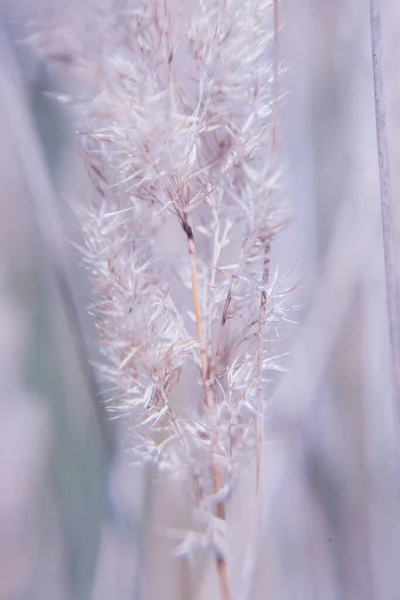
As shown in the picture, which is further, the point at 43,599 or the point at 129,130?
the point at 43,599

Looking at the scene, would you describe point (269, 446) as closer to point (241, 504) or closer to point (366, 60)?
point (241, 504)

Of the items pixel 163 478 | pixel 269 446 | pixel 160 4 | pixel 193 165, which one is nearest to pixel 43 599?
pixel 163 478

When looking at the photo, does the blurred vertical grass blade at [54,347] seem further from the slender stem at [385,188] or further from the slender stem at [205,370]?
the slender stem at [385,188]

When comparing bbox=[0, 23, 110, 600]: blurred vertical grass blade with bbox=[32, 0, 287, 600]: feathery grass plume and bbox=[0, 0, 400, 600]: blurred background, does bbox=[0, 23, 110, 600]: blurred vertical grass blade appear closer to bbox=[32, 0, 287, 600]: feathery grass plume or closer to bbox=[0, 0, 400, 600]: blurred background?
bbox=[0, 0, 400, 600]: blurred background

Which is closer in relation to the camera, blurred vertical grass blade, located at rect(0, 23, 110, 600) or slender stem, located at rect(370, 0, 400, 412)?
slender stem, located at rect(370, 0, 400, 412)

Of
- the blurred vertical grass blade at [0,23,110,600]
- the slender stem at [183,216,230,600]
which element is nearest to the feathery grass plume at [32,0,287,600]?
the slender stem at [183,216,230,600]
